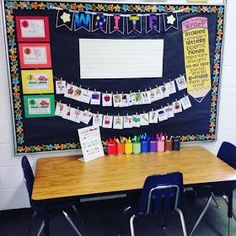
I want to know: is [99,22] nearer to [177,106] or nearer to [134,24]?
[134,24]

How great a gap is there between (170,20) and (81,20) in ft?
2.81

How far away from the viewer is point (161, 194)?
2123 millimetres

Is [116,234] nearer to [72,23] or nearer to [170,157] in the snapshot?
[170,157]

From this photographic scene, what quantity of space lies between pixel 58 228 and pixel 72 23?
190 cm

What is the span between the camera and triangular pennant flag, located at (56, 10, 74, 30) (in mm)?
2588

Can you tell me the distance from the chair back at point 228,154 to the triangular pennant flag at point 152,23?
130 cm

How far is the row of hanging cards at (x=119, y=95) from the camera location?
8.96 feet

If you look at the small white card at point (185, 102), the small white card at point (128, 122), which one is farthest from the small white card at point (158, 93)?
the small white card at point (128, 122)

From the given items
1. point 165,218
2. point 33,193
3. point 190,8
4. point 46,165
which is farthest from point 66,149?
point 190,8

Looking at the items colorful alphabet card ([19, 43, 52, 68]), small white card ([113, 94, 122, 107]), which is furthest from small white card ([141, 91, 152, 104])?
colorful alphabet card ([19, 43, 52, 68])

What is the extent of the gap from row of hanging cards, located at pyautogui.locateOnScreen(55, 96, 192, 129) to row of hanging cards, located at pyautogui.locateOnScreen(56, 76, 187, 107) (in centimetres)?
11

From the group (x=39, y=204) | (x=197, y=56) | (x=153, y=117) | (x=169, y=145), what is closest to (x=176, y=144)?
(x=169, y=145)

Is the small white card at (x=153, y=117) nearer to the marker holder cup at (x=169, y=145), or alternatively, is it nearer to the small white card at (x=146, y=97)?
the small white card at (x=146, y=97)

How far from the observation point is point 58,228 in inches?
108
